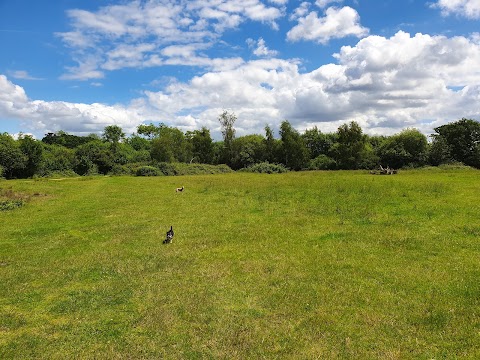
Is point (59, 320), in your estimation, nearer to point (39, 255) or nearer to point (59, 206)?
point (39, 255)

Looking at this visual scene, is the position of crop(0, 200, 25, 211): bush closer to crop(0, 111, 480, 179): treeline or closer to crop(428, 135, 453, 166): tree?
crop(0, 111, 480, 179): treeline

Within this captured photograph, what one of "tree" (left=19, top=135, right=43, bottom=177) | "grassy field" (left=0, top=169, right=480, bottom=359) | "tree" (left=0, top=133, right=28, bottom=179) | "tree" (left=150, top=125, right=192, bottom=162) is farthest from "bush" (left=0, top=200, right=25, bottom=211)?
"tree" (left=150, top=125, right=192, bottom=162)

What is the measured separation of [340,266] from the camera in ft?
45.6

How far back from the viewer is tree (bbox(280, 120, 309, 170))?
287 ft

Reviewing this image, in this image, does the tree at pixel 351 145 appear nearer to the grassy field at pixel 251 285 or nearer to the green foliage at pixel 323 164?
the green foliage at pixel 323 164

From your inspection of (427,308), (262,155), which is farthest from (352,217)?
(262,155)

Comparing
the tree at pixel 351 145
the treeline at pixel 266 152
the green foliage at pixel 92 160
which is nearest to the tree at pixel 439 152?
the treeline at pixel 266 152

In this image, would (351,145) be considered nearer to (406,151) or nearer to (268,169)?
(406,151)

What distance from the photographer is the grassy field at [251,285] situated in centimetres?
884

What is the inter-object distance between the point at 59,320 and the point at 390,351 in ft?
30.1

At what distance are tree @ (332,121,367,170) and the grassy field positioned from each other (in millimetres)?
53756

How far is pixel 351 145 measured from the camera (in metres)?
77.5

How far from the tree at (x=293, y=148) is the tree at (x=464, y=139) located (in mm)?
29432

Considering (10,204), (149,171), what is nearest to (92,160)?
(149,171)
